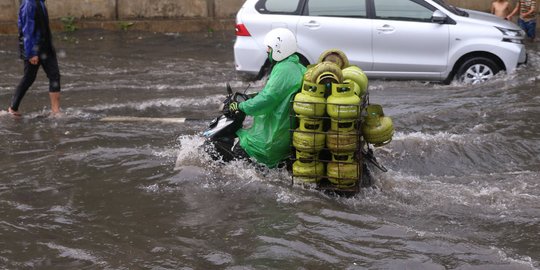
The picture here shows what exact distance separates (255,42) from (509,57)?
3975mm

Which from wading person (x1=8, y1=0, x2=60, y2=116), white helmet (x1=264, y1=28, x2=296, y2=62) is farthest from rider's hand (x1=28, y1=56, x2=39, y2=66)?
white helmet (x1=264, y1=28, x2=296, y2=62)

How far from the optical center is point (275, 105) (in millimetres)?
5922

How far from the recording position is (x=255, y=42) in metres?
11.2

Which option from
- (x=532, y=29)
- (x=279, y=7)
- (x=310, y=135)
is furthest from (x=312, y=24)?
(x=532, y=29)

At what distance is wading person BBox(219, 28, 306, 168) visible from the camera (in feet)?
19.2

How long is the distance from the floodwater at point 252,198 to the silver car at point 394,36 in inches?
34.7

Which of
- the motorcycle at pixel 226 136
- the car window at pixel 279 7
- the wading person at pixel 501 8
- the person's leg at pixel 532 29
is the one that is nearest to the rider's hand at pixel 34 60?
Answer: the car window at pixel 279 7

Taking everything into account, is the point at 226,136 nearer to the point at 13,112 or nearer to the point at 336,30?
the point at 13,112

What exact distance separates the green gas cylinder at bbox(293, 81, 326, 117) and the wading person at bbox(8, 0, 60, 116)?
4.81 meters

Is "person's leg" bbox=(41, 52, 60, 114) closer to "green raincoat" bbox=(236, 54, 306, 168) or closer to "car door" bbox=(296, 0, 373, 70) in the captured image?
"car door" bbox=(296, 0, 373, 70)

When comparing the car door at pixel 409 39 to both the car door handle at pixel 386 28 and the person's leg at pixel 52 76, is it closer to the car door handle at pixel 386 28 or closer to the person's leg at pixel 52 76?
the car door handle at pixel 386 28

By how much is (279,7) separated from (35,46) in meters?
3.99

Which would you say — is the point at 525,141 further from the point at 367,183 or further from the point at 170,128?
the point at 170,128

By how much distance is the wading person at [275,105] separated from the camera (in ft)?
19.2
